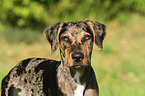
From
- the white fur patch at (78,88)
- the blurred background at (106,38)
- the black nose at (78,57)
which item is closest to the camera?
the black nose at (78,57)

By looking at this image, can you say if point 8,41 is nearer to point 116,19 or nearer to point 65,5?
point 65,5

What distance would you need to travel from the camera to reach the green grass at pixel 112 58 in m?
Result: 8.07

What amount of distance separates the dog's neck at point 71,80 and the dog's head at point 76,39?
0.22 m

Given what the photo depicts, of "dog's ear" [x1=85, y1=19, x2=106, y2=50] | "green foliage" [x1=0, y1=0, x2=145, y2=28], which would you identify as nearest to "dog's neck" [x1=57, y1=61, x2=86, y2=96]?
"dog's ear" [x1=85, y1=19, x2=106, y2=50]

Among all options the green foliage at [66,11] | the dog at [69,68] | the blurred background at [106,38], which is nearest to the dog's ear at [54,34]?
the dog at [69,68]

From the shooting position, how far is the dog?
4051mm

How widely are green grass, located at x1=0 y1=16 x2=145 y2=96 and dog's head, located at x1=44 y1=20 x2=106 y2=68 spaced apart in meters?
3.06

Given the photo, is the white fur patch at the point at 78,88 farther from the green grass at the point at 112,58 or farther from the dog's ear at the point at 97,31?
the green grass at the point at 112,58

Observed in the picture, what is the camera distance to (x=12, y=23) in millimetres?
18859

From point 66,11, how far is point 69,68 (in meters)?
16.2

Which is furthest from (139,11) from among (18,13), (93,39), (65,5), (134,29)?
(93,39)

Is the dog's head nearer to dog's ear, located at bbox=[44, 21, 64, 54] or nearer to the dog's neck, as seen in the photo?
dog's ear, located at bbox=[44, 21, 64, 54]

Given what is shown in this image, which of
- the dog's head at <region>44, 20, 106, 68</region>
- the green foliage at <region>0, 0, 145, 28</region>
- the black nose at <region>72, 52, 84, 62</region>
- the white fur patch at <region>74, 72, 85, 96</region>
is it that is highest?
the green foliage at <region>0, 0, 145, 28</region>

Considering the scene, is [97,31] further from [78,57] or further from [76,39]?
[78,57]
